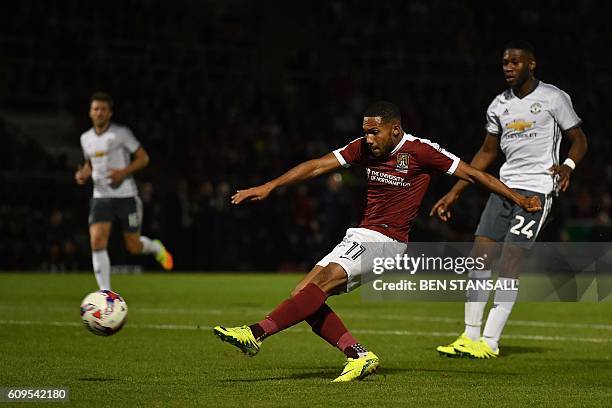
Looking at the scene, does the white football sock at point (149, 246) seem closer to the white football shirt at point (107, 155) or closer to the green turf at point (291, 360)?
the green turf at point (291, 360)

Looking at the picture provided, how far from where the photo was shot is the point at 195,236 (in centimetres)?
2525

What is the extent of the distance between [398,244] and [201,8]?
24.0 metres

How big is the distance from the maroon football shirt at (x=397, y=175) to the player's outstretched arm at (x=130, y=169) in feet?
19.5

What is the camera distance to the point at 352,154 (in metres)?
8.81

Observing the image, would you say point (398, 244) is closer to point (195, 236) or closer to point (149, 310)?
point (149, 310)

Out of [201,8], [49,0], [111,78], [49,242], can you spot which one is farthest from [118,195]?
[201,8]

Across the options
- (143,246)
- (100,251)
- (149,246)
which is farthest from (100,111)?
(149,246)

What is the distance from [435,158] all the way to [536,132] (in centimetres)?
211

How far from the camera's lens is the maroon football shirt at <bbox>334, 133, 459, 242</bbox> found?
346 inches

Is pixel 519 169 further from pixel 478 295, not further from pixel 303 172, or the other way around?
pixel 303 172

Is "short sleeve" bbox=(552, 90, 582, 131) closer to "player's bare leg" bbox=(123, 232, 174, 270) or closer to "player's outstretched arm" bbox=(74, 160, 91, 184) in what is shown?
"player's outstretched arm" bbox=(74, 160, 91, 184)

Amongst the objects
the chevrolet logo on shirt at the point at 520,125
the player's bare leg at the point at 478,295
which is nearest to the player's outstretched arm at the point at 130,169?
the player's bare leg at the point at 478,295

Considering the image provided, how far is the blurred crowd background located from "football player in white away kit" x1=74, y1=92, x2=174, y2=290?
361 inches

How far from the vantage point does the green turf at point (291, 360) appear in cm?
762
